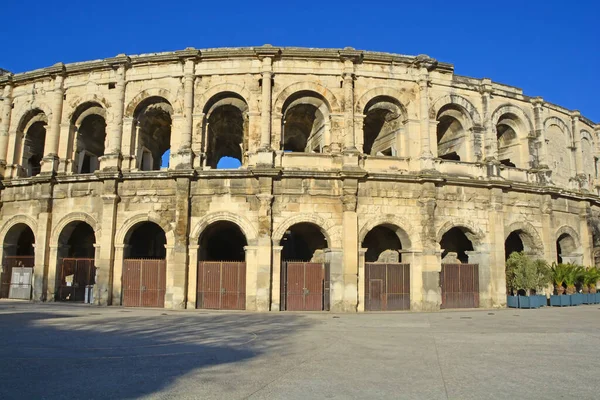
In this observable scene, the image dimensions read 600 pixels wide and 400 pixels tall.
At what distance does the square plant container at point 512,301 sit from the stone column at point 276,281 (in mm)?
8925

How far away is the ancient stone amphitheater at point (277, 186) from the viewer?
51.9 ft

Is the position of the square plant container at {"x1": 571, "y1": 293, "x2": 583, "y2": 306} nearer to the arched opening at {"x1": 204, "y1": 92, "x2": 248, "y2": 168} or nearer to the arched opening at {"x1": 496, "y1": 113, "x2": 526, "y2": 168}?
the arched opening at {"x1": 496, "y1": 113, "x2": 526, "y2": 168}

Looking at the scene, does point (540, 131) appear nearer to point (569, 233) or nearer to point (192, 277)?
point (569, 233)

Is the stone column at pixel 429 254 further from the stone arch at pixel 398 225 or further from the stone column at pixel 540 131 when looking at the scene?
the stone column at pixel 540 131

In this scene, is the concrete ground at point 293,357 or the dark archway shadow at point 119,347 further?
the dark archway shadow at point 119,347

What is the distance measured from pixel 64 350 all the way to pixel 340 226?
9.91 m

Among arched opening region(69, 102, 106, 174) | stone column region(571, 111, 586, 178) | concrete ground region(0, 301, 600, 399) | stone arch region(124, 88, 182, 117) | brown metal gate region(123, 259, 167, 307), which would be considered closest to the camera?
concrete ground region(0, 301, 600, 399)

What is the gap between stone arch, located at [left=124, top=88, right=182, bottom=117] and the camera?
1703 cm

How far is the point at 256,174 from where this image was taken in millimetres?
15664

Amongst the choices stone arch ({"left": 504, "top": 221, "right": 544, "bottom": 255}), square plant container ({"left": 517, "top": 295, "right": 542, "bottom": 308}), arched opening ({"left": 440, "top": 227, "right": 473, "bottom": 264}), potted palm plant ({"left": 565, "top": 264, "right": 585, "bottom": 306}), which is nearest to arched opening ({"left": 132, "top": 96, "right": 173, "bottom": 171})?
arched opening ({"left": 440, "top": 227, "right": 473, "bottom": 264})

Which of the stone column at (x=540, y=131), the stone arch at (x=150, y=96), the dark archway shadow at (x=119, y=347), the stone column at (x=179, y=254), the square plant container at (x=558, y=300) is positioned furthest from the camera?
the stone column at (x=540, y=131)

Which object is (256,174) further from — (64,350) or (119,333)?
(64,350)

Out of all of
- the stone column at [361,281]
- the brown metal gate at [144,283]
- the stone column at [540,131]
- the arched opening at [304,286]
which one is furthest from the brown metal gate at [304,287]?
the stone column at [540,131]

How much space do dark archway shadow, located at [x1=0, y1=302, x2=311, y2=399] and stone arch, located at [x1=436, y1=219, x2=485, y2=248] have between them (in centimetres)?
668
